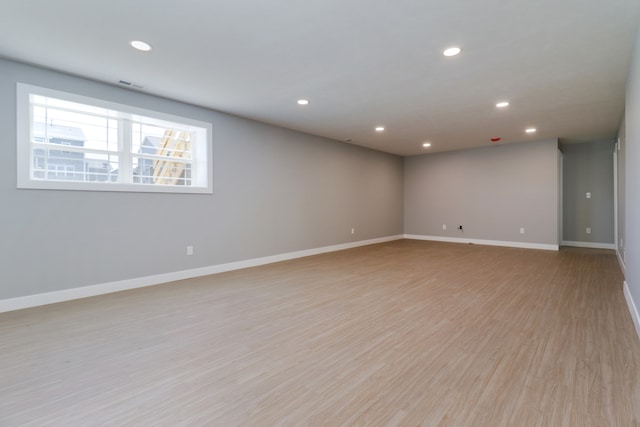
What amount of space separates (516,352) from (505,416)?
2.80ft

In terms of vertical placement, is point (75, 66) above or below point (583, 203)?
above

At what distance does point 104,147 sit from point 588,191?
9.73m

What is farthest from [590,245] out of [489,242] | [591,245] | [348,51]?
[348,51]

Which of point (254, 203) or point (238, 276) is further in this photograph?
point (254, 203)

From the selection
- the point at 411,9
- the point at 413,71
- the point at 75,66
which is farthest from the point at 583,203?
the point at 75,66

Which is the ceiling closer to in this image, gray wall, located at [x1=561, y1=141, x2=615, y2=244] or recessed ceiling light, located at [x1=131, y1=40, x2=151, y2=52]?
recessed ceiling light, located at [x1=131, y1=40, x2=151, y2=52]

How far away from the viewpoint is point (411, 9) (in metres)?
2.30

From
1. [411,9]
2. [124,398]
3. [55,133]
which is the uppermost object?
[411,9]

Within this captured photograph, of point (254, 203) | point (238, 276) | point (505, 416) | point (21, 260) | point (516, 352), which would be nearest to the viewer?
point (505, 416)

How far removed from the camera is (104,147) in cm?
388

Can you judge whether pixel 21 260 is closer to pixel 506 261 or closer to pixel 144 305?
pixel 144 305

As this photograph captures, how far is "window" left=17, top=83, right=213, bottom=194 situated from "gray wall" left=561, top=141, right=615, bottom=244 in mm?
8317

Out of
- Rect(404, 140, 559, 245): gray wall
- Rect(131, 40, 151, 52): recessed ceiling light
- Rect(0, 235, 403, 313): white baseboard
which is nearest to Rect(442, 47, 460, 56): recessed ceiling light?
Rect(131, 40, 151, 52): recessed ceiling light

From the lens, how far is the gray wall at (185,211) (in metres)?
3.25
